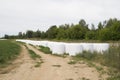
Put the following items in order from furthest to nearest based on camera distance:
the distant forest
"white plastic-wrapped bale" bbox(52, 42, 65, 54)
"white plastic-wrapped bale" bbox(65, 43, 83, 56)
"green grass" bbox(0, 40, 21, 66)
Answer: the distant forest < "white plastic-wrapped bale" bbox(52, 42, 65, 54) < "white plastic-wrapped bale" bbox(65, 43, 83, 56) < "green grass" bbox(0, 40, 21, 66)

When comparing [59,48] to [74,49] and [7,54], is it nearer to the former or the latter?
[74,49]

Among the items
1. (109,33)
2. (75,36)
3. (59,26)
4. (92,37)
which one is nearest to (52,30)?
(59,26)

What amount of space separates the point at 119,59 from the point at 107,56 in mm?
2147

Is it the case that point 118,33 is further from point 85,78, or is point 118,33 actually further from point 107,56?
point 85,78

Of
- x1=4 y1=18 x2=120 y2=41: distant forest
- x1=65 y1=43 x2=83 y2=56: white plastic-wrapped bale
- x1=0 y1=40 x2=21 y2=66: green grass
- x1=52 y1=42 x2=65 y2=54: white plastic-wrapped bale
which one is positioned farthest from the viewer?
x1=4 y1=18 x2=120 y2=41: distant forest

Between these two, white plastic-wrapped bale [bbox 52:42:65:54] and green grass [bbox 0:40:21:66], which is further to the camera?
white plastic-wrapped bale [bbox 52:42:65:54]

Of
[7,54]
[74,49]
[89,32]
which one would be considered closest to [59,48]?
[74,49]

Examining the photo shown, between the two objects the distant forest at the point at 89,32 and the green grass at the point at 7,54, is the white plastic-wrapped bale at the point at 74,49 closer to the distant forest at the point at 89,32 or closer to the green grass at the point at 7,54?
the green grass at the point at 7,54

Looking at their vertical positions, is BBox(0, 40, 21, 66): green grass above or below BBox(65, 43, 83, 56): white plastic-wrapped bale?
below

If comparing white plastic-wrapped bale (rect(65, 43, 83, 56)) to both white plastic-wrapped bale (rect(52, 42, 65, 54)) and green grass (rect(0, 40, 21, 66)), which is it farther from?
green grass (rect(0, 40, 21, 66))

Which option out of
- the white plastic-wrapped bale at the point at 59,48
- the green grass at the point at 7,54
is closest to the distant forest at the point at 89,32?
the green grass at the point at 7,54

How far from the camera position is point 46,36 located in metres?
114

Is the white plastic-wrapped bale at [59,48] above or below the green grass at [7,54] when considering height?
above

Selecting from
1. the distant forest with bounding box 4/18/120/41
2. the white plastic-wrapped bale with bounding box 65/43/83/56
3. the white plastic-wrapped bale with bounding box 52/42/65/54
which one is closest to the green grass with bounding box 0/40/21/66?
the white plastic-wrapped bale with bounding box 52/42/65/54
